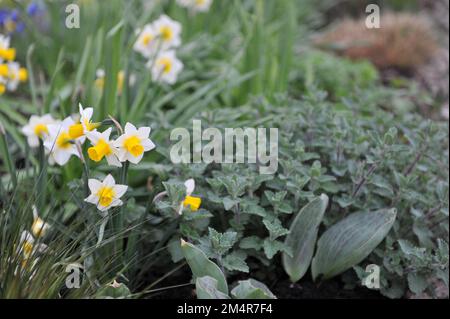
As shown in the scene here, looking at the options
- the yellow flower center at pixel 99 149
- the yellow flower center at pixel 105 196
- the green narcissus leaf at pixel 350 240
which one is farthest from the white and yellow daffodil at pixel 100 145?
the green narcissus leaf at pixel 350 240

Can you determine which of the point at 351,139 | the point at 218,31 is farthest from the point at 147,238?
the point at 218,31

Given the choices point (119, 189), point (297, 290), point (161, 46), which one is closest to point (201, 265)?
point (119, 189)

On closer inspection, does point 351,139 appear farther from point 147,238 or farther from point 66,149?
point 66,149

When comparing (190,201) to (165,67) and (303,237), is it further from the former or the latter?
(165,67)

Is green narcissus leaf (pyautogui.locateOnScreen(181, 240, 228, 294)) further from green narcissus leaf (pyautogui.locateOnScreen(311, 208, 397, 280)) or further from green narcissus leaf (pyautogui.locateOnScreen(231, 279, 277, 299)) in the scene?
green narcissus leaf (pyautogui.locateOnScreen(311, 208, 397, 280))

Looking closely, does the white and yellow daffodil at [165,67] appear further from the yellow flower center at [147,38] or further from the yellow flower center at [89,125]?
the yellow flower center at [89,125]

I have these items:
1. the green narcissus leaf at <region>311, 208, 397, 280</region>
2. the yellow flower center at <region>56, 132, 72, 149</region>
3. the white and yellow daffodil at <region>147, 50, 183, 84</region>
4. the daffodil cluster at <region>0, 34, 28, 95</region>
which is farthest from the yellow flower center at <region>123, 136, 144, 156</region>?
the white and yellow daffodil at <region>147, 50, 183, 84</region>
